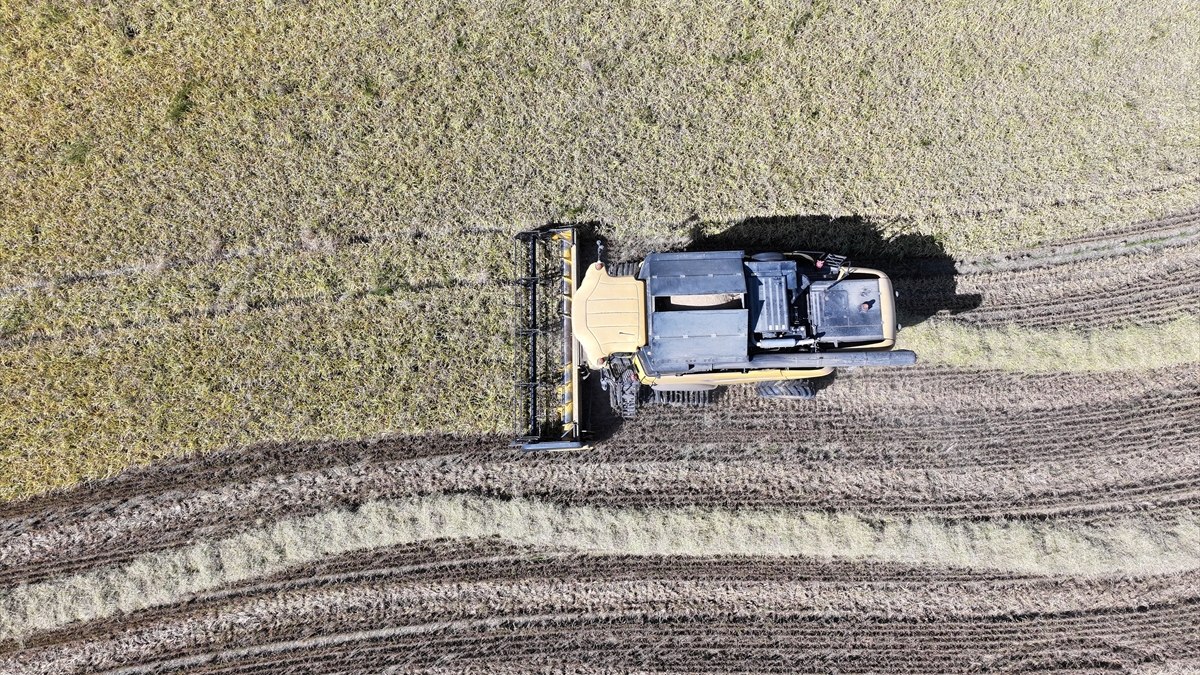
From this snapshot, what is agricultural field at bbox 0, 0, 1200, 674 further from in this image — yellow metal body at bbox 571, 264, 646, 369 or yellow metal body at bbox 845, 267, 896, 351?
yellow metal body at bbox 571, 264, 646, 369

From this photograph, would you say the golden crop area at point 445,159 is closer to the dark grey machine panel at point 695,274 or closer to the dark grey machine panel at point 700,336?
the dark grey machine panel at point 695,274

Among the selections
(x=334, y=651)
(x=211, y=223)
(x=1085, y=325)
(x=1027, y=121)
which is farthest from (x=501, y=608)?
(x=1027, y=121)

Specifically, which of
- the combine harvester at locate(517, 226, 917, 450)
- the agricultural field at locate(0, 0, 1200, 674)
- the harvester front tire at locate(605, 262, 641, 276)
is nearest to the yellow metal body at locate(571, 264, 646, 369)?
the combine harvester at locate(517, 226, 917, 450)

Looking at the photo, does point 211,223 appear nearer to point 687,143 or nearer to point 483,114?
point 483,114

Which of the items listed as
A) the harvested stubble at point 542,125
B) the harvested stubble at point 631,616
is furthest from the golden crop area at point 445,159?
the harvested stubble at point 631,616

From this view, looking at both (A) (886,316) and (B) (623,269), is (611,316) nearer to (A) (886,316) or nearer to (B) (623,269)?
(B) (623,269)
